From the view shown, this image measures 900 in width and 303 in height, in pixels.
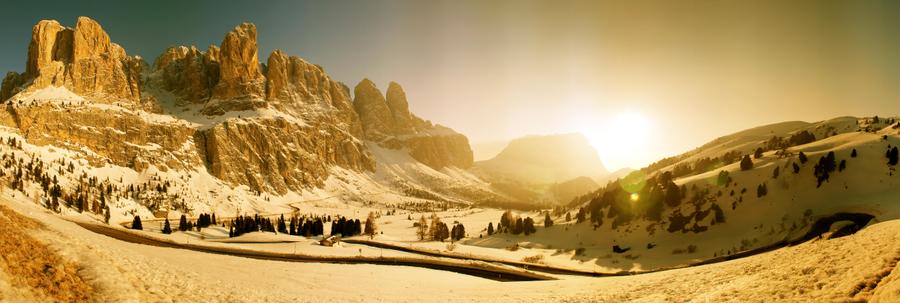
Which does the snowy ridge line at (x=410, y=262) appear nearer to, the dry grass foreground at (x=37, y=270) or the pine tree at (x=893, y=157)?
the dry grass foreground at (x=37, y=270)

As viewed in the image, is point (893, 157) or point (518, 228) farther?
point (518, 228)

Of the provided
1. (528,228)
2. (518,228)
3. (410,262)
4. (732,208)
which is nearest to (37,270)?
(410,262)

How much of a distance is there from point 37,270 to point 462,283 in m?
30.4

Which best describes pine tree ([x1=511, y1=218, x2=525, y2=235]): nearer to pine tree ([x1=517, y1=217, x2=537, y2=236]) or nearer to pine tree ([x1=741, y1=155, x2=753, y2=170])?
pine tree ([x1=517, y1=217, x2=537, y2=236])

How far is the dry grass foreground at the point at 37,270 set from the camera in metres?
15.2

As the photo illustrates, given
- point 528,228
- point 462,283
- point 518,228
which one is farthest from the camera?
point 518,228

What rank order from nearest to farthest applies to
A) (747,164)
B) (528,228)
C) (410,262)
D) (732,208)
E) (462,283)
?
→ (462,283), (410,262), (732,208), (747,164), (528,228)

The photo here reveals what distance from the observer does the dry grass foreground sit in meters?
15.2

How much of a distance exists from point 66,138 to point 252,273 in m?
219

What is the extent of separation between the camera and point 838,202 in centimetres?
6162

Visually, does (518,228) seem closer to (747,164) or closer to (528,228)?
(528,228)

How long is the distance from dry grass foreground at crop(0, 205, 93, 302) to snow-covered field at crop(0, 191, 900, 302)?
0.61 meters

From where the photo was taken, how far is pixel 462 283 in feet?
133

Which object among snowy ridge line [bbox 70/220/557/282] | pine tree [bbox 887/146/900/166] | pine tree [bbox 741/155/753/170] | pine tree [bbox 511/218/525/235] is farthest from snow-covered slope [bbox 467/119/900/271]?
snowy ridge line [bbox 70/220/557/282]
